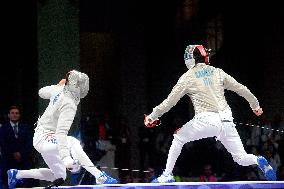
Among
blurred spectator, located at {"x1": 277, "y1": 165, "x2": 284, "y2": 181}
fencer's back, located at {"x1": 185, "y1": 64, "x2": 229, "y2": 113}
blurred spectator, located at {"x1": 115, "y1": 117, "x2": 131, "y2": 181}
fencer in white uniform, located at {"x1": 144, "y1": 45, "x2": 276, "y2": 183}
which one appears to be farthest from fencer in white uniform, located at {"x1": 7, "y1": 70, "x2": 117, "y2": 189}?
blurred spectator, located at {"x1": 115, "y1": 117, "x2": 131, "y2": 181}

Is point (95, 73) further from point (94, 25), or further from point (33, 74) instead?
point (33, 74)

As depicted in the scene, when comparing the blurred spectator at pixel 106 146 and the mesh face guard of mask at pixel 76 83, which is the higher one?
the mesh face guard of mask at pixel 76 83

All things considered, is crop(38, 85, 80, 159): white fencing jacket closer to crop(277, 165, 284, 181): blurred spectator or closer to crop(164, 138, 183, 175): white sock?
crop(164, 138, 183, 175): white sock

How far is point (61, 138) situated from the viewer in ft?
24.9

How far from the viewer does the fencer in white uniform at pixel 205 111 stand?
25.6 feet

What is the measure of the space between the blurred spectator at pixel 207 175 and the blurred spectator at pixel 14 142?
2.57 meters

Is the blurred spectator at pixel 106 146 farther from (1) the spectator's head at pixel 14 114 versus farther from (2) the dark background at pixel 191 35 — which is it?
(2) the dark background at pixel 191 35

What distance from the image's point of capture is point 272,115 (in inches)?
557

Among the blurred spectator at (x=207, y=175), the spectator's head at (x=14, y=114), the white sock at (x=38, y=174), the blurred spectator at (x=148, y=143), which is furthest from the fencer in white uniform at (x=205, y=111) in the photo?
the blurred spectator at (x=148, y=143)

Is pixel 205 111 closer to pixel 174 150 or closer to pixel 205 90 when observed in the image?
pixel 205 90

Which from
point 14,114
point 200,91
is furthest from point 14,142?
point 200,91

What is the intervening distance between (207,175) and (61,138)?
4073mm

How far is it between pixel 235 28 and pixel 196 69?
7247 millimetres

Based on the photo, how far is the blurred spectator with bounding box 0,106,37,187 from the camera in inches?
379
